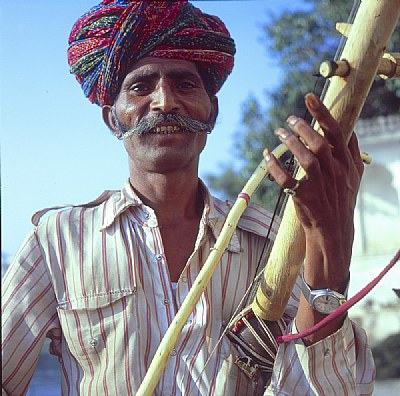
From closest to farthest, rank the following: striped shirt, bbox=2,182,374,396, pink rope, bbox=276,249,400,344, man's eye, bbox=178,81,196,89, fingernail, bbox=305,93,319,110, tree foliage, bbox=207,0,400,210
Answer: fingernail, bbox=305,93,319,110, pink rope, bbox=276,249,400,344, striped shirt, bbox=2,182,374,396, man's eye, bbox=178,81,196,89, tree foliage, bbox=207,0,400,210

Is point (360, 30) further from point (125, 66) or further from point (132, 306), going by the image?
point (132, 306)

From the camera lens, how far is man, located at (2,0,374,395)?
1.81 m

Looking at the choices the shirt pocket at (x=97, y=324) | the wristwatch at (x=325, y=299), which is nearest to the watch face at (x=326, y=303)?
the wristwatch at (x=325, y=299)

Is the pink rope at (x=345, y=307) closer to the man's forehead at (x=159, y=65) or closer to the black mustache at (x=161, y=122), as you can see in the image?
the black mustache at (x=161, y=122)

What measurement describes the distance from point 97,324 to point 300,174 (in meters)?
0.61

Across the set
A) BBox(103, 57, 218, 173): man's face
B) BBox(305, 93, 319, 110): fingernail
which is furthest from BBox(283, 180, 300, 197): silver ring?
BBox(103, 57, 218, 173): man's face

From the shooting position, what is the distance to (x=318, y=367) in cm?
165

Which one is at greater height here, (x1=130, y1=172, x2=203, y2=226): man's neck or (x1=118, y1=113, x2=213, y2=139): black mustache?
(x1=118, y1=113, x2=213, y2=139): black mustache

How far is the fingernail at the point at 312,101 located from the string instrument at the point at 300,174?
0.17 feet

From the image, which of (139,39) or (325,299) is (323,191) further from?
(139,39)

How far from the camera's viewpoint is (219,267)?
1920mm

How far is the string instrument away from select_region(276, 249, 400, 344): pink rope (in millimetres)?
66

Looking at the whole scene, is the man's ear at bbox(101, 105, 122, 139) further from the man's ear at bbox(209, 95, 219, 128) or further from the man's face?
the man's ear at bbox(209, 95, 219, 128)

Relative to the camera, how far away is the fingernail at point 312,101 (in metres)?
1.38
